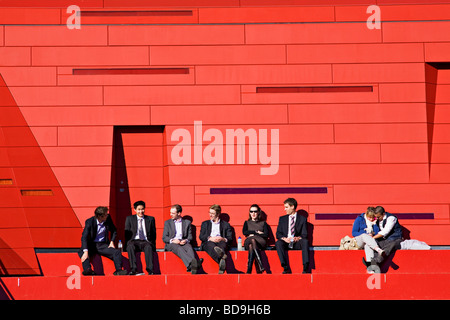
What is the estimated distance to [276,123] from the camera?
40.0 feet

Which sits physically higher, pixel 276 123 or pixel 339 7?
pixel 339 7

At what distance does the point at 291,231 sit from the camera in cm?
1132

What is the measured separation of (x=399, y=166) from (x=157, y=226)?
4.35m

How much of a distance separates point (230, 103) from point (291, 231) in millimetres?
2516

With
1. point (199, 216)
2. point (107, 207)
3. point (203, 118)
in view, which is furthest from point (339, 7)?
point (107, 207)

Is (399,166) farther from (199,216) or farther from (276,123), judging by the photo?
(199,216)

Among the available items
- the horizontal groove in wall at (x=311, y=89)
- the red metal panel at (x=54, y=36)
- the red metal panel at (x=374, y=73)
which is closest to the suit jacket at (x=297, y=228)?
the horizontal groove in wall at (x=311, y=89)

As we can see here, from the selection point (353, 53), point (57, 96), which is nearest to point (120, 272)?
point (57, 96)

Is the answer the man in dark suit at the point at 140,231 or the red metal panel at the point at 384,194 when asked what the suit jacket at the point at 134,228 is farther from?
the red metal panel at the point at 384,194

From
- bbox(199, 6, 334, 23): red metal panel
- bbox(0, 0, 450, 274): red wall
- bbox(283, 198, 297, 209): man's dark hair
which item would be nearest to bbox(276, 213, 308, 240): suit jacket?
bbox(283, 198, 297, 209): man's dark hair

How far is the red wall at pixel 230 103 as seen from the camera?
39.6 ft

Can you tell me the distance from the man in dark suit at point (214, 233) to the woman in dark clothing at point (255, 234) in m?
0.31

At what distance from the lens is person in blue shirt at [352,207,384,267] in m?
10.9

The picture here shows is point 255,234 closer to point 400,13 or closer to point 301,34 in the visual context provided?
point 301,34
